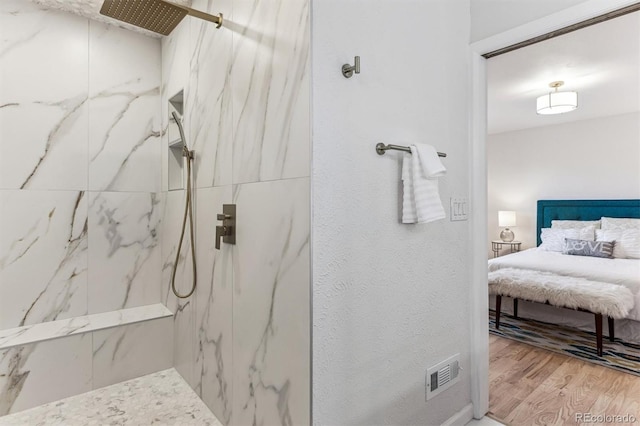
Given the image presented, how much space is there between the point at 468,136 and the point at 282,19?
1.12m

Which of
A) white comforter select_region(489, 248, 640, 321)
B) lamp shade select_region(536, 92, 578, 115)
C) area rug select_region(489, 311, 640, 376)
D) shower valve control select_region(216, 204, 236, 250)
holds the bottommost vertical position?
area rug select_region(489, 311, 640, 376)

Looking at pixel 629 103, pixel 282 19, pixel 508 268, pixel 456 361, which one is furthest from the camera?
pixel 629 103

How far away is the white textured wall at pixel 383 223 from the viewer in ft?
3.85

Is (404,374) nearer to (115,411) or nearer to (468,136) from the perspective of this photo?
(468,136)

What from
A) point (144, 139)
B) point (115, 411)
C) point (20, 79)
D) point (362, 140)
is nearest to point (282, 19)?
point (362, 140)

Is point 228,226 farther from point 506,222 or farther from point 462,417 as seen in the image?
point 506,222

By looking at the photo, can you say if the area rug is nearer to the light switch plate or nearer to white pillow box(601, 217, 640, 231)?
white pillow box(601, 217, 640, 231)

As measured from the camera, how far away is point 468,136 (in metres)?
1.81

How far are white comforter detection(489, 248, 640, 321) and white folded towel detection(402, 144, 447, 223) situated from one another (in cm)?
271

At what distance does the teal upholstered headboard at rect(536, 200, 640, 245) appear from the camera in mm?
4367

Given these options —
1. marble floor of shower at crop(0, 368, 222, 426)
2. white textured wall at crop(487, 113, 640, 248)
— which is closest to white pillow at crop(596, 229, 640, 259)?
white textured wall at crop(487, 113, 640, 248)

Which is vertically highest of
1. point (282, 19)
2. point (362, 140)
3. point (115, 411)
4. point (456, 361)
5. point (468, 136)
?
point (282, 19)

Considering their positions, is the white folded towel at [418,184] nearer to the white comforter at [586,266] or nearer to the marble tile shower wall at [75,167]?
the marble tile shower wall at [75,167]

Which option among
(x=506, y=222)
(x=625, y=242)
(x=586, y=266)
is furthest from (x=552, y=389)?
(x=506, y=222)
